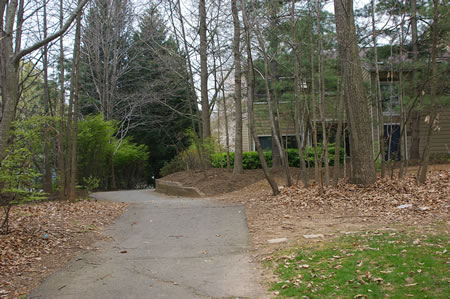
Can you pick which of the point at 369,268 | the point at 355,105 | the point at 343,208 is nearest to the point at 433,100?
the point at 355,105

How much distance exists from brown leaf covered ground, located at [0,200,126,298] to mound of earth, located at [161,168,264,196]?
19.2 feet

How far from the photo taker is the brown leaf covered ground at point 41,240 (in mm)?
5848

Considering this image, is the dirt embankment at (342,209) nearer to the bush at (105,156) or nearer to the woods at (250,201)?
the woods at (250,201)

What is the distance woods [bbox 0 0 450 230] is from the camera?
37.8 feet

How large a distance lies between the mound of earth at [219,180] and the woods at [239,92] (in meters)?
0.66

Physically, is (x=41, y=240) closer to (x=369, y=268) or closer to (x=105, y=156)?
(x=369, y=268)

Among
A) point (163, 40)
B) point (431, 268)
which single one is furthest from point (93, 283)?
point (163, 40)

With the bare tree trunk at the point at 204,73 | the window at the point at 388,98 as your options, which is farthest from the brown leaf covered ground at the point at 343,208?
the bare tree trunk at the point at 204,73

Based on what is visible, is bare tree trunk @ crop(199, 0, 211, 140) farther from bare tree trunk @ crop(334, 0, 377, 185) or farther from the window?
the window

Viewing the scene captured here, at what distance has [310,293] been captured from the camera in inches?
192

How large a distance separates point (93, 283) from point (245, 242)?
296 centimetres

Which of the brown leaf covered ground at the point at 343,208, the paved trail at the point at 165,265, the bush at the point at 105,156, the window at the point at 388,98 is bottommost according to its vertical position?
the paved trail at the point at 165,265

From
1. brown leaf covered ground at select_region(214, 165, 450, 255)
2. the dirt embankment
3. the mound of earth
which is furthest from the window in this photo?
the dirt embankment

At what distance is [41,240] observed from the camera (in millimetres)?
7520
